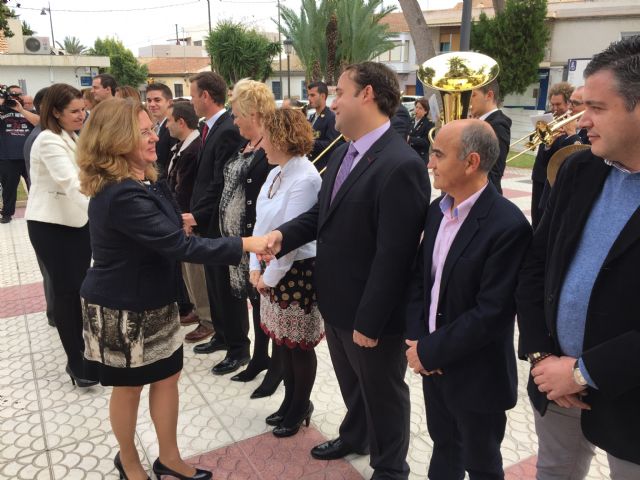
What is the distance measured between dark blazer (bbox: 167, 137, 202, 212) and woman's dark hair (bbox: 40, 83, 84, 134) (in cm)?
88

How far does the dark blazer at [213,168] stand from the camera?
350 centimetres

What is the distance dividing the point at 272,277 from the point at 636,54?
175cm

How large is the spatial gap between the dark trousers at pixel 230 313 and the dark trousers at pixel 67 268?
869 millimetres

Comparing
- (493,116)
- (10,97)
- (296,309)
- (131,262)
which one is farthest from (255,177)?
(10,97)

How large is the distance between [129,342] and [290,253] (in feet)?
2.80

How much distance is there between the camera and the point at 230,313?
11.9 ft

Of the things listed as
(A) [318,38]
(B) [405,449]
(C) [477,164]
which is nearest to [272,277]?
(B) [405,449]

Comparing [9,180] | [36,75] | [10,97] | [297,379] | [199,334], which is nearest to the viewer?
[297,379]

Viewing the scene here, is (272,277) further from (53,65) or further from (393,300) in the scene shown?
(53,65)

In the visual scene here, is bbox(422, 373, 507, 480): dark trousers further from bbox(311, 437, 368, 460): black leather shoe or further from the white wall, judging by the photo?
the white wall

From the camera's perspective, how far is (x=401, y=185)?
2025mm

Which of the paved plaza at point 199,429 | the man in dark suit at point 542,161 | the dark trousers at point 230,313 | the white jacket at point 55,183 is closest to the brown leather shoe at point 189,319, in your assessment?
the paved plaza at point 199,429

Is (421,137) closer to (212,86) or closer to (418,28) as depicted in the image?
(418,28)

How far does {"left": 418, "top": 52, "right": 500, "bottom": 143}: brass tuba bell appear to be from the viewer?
11.5 feet
